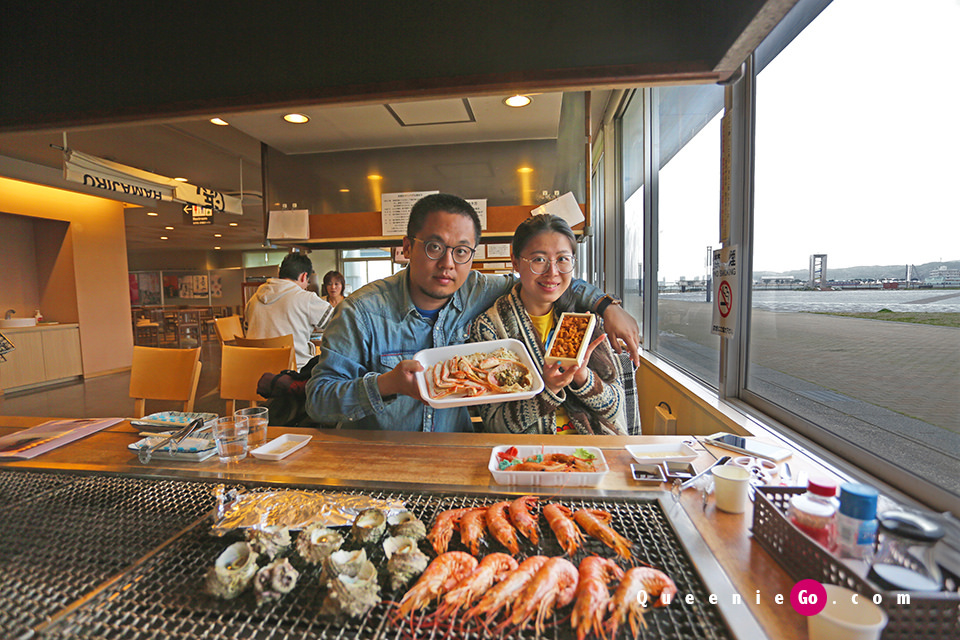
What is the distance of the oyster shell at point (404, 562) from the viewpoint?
0.79m

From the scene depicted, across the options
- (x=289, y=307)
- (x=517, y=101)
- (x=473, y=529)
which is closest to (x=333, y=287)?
(x=289, y=307)

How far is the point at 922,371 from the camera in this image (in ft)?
3.97

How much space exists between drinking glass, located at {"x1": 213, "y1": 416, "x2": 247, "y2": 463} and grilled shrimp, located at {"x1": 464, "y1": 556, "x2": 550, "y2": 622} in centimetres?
97

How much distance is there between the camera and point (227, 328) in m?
4.98

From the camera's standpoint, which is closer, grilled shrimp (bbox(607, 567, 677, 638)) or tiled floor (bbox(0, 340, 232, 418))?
grilled shrimp (bbox(607, 567, 677, 638))

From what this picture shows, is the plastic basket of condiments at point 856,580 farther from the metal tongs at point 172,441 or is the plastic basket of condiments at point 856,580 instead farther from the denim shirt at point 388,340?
the metal tongs at point 172,441

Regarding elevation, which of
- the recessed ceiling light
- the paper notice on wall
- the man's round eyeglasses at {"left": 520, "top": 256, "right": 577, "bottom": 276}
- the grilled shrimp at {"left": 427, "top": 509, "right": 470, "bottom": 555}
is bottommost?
the grilled shrimp at {"left": 427, "top": 509, "right": 470, "bottom": 555}

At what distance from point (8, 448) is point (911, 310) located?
276 cm

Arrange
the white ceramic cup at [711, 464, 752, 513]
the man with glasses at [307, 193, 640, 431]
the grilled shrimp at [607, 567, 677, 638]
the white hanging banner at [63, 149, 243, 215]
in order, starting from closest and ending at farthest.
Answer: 1. the grilled shrimp at [607, 567, 677, 638]
2. the white ceramic cup at [711, 464, 752, 513]
3. the man with glasses at [307, 193, 640, 431]
4. the white hanging banner at [63, 149, 243, 215]

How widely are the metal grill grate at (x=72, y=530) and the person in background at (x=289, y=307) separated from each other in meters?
2.91

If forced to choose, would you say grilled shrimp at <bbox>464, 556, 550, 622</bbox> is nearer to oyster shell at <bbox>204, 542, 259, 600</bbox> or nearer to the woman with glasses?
oyster shell at <bbox>204, 542, 259, 600</bbox>

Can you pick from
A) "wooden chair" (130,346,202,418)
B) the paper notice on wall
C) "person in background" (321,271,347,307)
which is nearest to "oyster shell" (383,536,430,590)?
"wooden chair" (130,346,202,418)

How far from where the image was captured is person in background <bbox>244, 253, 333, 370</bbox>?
407cm

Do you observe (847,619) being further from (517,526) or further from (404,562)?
(404,562)
